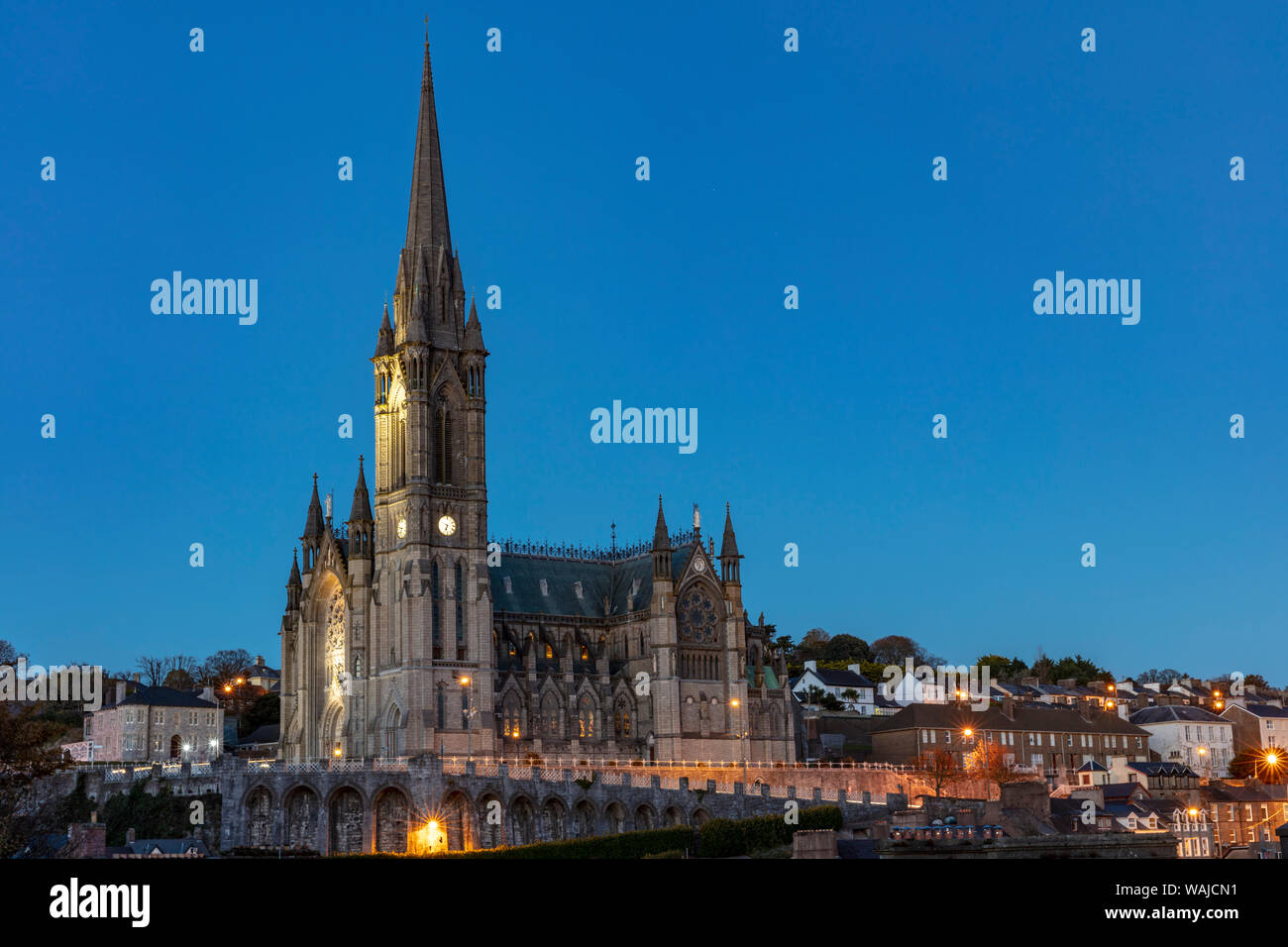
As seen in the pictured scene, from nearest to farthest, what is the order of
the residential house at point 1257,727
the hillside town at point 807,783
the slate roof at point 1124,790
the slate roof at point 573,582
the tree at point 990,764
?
the hillside town at point 807,783 < the slate roof at point 1124,790 < the tree at point 990,764 < the slate roof at point 573,582 < the residential house at point 1257,727

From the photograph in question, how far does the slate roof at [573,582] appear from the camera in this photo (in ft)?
373

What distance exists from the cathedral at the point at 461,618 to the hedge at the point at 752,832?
2919 cm

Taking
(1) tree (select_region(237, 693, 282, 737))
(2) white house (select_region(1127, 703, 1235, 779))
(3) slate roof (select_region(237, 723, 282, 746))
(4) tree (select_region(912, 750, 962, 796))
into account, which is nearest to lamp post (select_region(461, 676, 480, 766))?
(4) tree (select_region(912, 750, 962, 796))

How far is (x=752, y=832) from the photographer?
246 feet

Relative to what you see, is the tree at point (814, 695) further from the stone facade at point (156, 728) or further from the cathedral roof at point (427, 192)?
the cathedral roof at point (427, 192)

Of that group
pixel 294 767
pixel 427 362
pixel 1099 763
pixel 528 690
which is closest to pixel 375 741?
pixel 528 690

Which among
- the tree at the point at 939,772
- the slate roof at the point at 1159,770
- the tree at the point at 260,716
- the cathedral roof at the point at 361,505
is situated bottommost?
the slate roof at the point at 1159,770

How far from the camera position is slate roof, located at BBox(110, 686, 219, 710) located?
396 ft

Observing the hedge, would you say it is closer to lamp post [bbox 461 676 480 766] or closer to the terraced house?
lamp post [bbox 461 676 480 766]

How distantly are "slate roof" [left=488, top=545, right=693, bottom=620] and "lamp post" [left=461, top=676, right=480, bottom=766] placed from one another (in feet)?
30.4

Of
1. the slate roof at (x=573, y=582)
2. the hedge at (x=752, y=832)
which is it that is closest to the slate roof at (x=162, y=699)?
the slate roof at (x=573, y=582)

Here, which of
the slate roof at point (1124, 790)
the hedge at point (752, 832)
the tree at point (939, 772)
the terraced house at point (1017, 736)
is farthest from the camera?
the terraced house at point (1017, 736)
